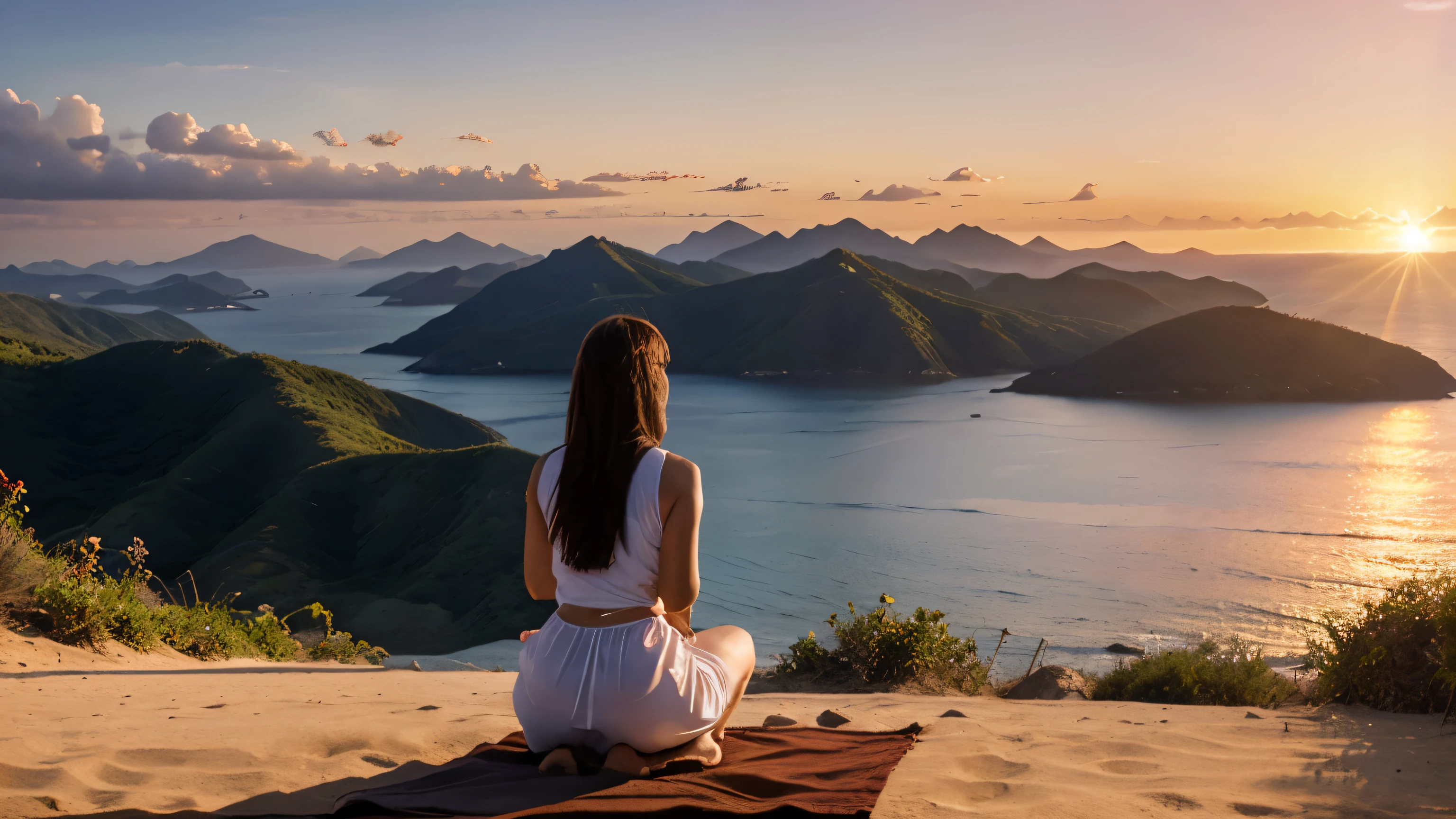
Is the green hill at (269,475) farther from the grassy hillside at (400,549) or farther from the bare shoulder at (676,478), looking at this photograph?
the bare shoulder at (676,478)

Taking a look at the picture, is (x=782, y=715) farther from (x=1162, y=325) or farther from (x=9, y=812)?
(x=1162, y=325)

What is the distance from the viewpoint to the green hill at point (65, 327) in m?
78.2

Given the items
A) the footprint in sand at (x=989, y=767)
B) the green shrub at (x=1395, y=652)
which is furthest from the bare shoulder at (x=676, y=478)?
the green shrub at (x=1395, y=652)

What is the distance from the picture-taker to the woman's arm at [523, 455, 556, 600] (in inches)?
114

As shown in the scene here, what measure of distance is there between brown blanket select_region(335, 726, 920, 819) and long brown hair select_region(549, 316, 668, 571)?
70 centimetres

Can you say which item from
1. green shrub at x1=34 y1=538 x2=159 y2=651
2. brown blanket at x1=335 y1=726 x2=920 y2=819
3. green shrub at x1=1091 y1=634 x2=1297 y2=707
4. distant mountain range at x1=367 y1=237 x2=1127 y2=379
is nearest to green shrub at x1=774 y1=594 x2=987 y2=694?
green shrub at x1=1091 y1=634 x2=1297 y2=707

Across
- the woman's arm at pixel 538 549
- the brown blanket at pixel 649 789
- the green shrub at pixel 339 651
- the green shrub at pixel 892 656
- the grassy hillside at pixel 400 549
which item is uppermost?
the woman's arm at pixel 538 549

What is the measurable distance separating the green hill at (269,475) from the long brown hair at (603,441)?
79.3 feet

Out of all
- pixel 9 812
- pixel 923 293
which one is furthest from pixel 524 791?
pixel 923 293

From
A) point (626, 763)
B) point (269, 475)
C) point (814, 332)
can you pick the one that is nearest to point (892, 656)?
point (626, 763)

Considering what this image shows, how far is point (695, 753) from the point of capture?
2.94 metres

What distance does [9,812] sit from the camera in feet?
9.13

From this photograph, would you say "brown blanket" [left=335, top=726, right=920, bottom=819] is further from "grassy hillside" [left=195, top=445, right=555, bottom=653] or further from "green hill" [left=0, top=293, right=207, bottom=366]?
"green hill" [left=0, top=293, right=207, bottom=366]

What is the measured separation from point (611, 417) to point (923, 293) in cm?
16009
